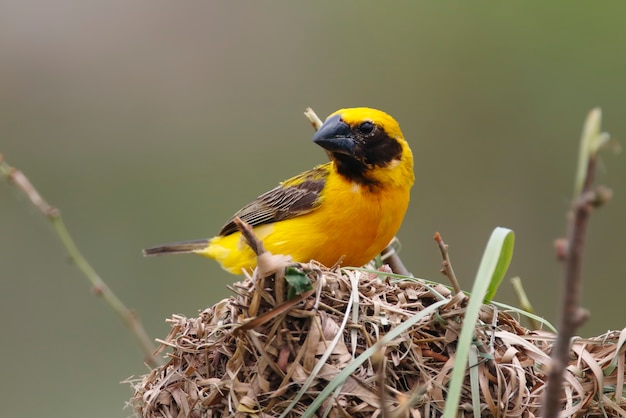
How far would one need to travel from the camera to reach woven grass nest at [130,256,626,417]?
2.14m

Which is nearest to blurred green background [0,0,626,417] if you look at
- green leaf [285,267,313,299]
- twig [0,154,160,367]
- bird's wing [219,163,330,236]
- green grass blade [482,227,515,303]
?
bird's wing [219,163,330,236]

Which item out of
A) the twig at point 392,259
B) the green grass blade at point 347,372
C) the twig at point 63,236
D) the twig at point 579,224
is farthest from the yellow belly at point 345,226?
the twig at point 579,224

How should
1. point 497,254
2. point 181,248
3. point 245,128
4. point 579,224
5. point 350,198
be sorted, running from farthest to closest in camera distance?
1. point 245,128
2. point 181,248
3. point 350,198
4. point 497,254
5. point 579,224

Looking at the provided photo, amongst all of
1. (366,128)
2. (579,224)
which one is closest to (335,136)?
(366,128)

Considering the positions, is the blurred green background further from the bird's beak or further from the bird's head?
the bird's beak

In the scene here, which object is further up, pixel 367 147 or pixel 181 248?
pixel 367 147

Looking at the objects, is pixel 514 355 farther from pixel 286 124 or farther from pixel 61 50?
pixel 61 50

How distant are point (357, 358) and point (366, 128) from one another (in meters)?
1.47

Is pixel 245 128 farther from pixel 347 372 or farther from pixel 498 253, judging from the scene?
pixel 498 253

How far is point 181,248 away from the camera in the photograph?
4590mm

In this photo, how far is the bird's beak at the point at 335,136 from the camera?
332cm

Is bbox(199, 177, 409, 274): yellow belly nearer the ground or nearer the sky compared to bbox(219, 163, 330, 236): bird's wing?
nearer the ground

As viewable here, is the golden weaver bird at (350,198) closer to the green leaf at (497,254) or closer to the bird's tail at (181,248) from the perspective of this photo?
the bird's tail at (181,248)

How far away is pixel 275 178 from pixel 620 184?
2388 mm
